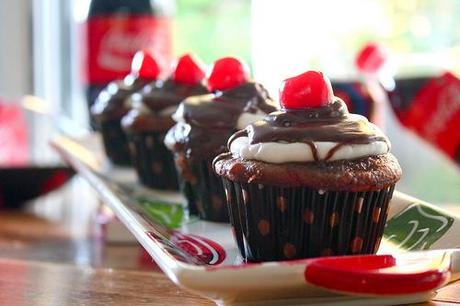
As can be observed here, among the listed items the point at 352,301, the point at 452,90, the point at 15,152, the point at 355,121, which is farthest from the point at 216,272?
the point at 15,152

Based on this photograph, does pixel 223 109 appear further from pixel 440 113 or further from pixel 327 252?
pixel 440 113

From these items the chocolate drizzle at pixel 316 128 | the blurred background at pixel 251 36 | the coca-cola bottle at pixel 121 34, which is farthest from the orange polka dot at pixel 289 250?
the blurred background at pixel 251 36

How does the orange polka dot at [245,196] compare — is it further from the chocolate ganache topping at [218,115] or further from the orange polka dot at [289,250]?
the chocolate ganache topping at [218,115]

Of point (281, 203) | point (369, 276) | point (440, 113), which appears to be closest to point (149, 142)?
point (440, 113)

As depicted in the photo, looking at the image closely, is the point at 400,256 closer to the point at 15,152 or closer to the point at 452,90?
the point at 452,90

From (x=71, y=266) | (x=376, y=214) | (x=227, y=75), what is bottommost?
(x=71, y=266)

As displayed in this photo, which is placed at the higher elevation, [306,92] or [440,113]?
[306,92]
